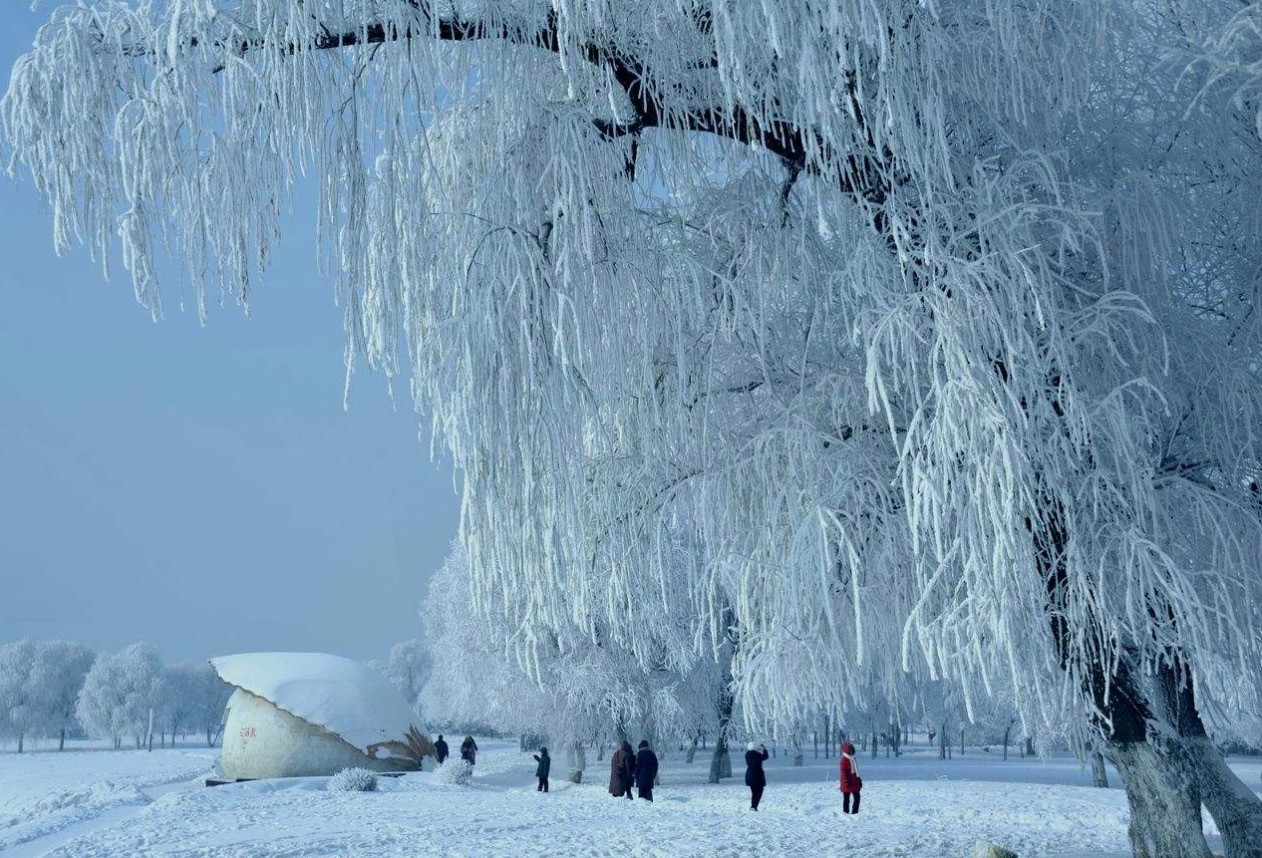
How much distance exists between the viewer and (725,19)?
5164mm

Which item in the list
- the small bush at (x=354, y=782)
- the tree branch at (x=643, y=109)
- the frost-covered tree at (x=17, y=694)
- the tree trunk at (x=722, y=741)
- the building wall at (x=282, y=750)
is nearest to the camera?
the tree branch at (x=643, y=109)

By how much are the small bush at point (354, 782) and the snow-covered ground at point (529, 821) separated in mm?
332

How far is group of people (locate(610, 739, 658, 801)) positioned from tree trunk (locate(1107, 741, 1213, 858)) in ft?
42.0

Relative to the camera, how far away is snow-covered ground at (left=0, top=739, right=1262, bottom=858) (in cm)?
1098

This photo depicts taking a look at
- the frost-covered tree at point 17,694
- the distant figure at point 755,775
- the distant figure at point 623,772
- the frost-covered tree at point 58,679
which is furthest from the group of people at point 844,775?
the frost-covered tree at point 58,679

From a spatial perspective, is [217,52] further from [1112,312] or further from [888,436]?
[1112,312]

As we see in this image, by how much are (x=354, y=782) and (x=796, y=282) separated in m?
17.5

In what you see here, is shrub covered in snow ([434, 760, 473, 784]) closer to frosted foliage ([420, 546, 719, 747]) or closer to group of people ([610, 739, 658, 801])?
frosted foliage ([420, 546, 719, 747])

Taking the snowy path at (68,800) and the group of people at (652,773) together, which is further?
the group of people at (652,773)

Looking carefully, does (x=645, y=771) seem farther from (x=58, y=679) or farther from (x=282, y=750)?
(x=58, y=679)

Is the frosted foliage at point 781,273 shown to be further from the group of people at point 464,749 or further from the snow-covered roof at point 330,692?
the snow-covered roof at point 330,692

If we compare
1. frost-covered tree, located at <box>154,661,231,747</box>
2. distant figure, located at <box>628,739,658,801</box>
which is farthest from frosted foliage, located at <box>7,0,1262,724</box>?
frost-covered tree, located at <box>154,661,231,747</box>

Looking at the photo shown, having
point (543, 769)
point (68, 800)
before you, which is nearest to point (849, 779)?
point (543, 769)

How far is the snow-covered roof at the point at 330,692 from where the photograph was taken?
27406 millimetres
